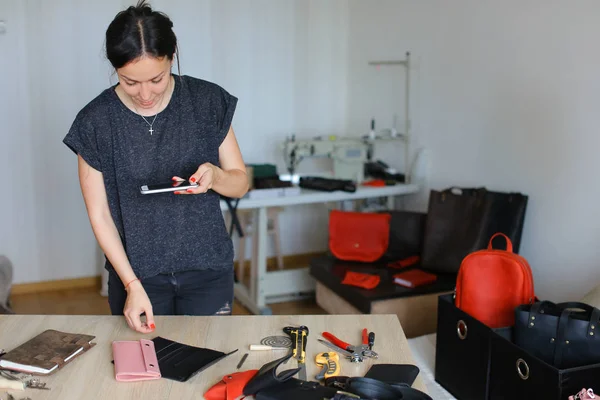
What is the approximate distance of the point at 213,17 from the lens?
439cm

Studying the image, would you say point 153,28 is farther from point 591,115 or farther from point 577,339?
point 591,115

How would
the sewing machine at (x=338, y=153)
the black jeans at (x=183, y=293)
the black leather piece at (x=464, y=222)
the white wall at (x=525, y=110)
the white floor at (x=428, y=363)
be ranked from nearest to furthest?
the black jeans at (x=183, y=293) → the white floor at (x=428, y=363) → the white wall at (x=525, y=110) → the black leather piece at (x=464, y=222) → the sewing machine at (x=338, y=153)

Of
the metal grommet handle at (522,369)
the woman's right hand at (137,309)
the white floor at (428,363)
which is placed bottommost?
the white floor at (428,363)

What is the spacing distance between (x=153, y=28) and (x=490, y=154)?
219cm

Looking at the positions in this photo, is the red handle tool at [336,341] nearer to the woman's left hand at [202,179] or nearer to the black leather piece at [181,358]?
the black leather piece at [181,358]

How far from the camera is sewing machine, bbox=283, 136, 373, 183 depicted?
3.82m

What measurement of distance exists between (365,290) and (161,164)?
1.59 metres

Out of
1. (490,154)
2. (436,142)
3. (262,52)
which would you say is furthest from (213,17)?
(490,154)

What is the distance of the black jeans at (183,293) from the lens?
5.80 ft

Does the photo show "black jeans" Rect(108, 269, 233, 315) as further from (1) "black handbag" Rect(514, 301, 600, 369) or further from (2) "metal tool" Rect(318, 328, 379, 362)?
(1) "black handbag" Rect(514, 301, 600, 369)

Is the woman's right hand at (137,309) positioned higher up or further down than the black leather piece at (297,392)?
higher up

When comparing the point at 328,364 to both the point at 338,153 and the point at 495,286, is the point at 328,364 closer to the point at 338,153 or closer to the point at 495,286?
the point at 495,286

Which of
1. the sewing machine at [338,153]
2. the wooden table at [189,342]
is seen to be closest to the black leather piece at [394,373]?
the wooden table at [189,342]

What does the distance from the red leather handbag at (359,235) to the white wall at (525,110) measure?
0.53m
